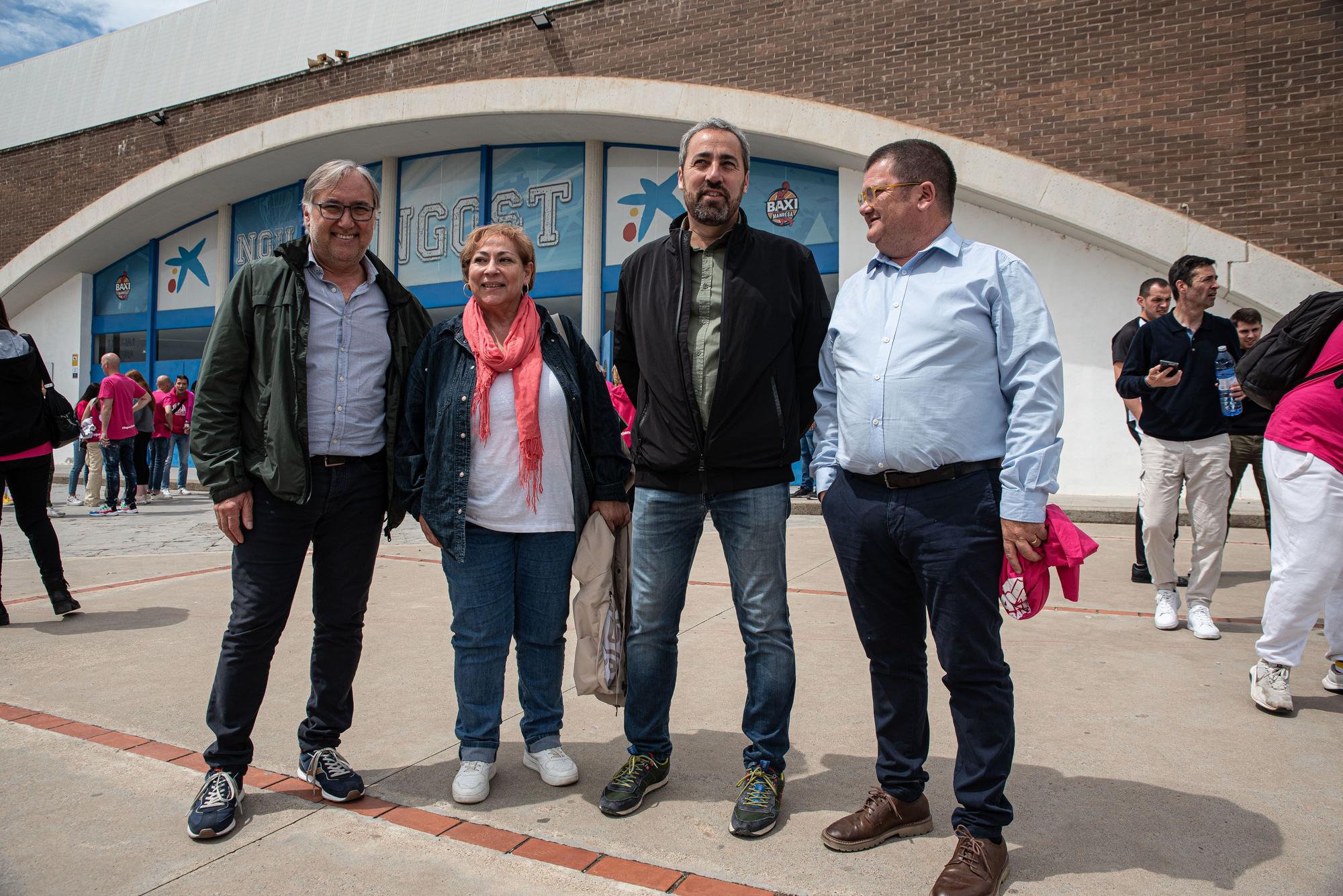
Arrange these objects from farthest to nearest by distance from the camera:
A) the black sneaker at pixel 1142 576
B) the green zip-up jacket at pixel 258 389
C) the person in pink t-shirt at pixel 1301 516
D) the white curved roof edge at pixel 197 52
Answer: the white curved roof edge at pixel 197 52
the black sneaker at pixel 1142 576
the person in pink t-shirt at pixel 1301 516
the green zip-up jacket at pixel 258 389

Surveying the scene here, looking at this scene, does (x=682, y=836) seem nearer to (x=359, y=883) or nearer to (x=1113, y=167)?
(x=359, y=883)

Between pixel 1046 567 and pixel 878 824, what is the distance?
2.95ft

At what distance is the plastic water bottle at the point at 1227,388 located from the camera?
5.04m

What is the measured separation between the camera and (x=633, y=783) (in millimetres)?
2896

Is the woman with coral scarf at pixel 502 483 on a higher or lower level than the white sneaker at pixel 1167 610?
higher

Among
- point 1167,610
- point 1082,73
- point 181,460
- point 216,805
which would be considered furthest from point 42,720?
point 181,460

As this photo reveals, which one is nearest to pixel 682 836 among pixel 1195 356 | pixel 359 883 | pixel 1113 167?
pixel 359 883

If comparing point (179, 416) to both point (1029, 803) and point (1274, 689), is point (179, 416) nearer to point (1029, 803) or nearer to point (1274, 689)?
point (1029, 803)

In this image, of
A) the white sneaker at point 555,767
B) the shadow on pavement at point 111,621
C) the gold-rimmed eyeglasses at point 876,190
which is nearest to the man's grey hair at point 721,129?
the gold-rimmed eyeglasses at point 876,190

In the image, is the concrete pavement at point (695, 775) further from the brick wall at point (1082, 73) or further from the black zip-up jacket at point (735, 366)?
the brick wall at point (1082, 73)

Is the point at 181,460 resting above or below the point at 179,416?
below

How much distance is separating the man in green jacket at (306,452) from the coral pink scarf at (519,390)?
0.29 metres

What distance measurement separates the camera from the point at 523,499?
10.2ft

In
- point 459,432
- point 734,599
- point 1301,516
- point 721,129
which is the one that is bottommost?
point 734,599
